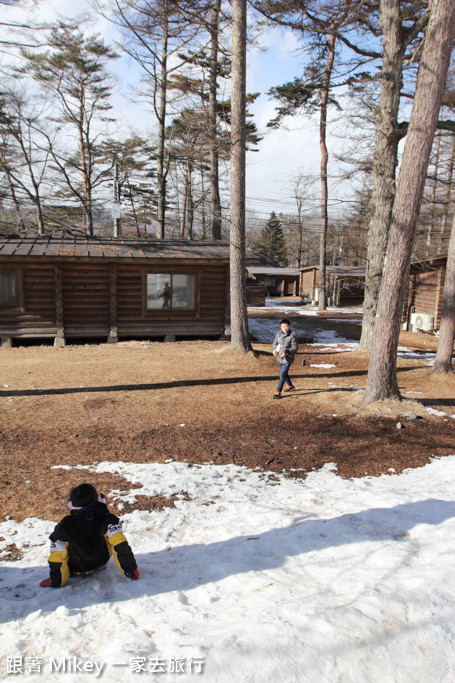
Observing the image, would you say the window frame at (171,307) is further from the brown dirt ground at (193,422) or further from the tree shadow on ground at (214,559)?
the tree shadow on ground at (214,559)

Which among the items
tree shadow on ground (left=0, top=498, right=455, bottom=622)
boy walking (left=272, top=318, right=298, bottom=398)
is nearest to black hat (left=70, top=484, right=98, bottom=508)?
tree shadow on ground (left=0, top=498, right=455, bottom=622)

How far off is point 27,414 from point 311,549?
5.42 meters

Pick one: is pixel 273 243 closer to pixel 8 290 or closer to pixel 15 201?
pixel 15 201

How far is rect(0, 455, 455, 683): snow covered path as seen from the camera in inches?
96.7

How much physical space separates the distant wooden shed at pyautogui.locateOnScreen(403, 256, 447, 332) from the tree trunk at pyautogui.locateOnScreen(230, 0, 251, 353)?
1091cm

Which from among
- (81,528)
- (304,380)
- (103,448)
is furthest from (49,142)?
(81,528)

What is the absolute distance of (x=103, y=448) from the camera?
6.00m

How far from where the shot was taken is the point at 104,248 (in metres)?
15.0

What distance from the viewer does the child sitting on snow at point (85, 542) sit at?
3.16 meters

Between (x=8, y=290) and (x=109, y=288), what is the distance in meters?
3.23

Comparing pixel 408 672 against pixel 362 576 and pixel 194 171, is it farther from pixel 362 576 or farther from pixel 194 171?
pixel 194 171

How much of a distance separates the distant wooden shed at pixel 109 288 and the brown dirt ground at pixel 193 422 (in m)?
3.24

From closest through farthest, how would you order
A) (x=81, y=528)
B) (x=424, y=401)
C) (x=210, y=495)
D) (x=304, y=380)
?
(x=81, y=528), (x=210, y=495), (x=424, y=401), (x=304, y=380)

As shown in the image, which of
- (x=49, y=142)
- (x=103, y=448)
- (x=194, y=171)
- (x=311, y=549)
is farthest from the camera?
(x=194, y=171)
